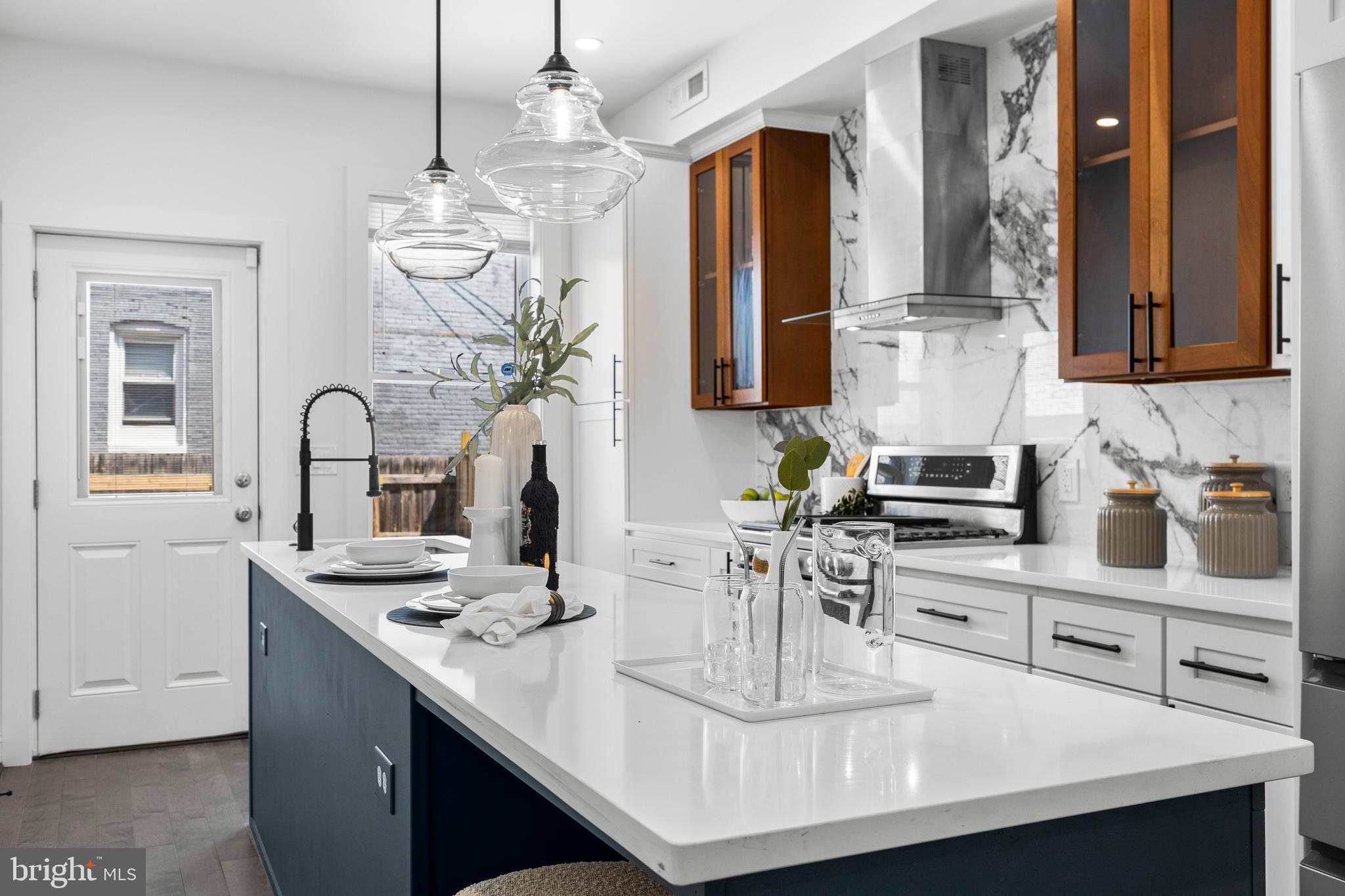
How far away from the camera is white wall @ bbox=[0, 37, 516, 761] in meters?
4.14

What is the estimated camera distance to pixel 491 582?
1.88 meters

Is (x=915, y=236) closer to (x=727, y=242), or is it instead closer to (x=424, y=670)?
(x=727, y=242)

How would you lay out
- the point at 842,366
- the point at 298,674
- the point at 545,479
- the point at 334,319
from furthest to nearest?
the point at 334,319, the point at 842,366, the point at 298,674, the point at 545,479

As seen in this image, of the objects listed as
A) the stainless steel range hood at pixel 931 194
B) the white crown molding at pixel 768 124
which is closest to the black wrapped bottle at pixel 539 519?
the stainless steel range hood at pixel 931 194

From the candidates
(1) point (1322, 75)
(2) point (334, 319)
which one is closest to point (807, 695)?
(1) point (1322, 75)

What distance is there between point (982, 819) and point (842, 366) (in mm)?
3383

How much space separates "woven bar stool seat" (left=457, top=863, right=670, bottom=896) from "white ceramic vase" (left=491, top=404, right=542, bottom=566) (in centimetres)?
98

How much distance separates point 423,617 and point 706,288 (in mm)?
2823

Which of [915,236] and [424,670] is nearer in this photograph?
[424,670]

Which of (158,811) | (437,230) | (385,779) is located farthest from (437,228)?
(158,811)

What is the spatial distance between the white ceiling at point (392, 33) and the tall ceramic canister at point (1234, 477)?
2.28m

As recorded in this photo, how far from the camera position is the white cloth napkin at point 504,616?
158cm

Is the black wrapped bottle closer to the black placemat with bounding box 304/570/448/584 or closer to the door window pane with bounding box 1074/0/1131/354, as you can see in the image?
the black placemat with bounding box 304/570/448/584

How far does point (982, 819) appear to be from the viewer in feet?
2.87
